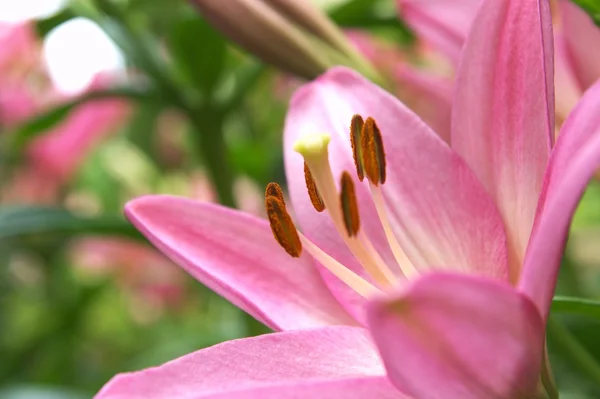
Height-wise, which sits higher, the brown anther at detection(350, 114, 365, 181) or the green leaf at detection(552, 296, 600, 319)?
the brown anther at detection(350, 114, 365, 181)

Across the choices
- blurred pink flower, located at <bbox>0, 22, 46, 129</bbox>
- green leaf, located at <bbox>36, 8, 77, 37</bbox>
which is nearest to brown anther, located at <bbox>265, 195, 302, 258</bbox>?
green leaf, located at <bbox>36, 8, 77, 37</bbox>

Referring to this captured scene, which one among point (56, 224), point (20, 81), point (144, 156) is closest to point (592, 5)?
point (56, 224)

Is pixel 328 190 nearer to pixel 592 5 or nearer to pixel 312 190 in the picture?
pixel 312 190

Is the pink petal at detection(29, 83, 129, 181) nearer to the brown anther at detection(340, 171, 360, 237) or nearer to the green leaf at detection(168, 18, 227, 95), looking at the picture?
the green leaf at detection(168, 18, 227, 95)

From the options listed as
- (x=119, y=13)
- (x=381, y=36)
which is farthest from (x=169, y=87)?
(x=381, y=36)

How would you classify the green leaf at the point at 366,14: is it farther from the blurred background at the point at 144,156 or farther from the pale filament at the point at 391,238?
the pale filament at the point at 391,238

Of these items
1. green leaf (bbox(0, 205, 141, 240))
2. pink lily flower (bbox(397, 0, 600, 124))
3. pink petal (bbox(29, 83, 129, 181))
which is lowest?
pink petal (bbox(29, 83, 129, 181))

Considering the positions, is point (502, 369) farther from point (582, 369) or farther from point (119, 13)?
point (119, 13)

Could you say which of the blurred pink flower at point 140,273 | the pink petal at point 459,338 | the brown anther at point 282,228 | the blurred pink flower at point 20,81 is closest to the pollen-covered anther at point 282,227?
the brown anther at point 282,228
